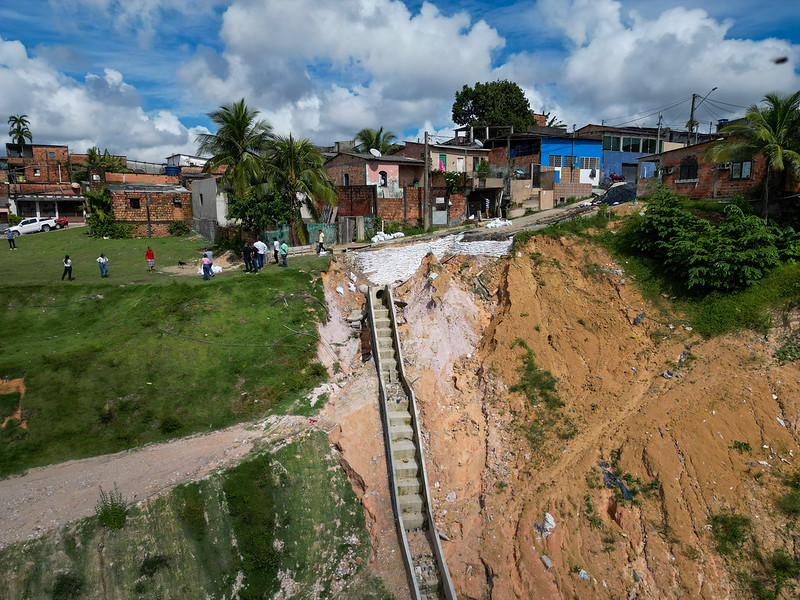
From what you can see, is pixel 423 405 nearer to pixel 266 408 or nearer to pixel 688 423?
pixel 266 408

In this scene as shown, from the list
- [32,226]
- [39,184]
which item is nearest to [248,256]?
[32,226]

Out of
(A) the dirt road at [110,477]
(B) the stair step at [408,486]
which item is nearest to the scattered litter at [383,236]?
(A) the dirt road at [110,477]

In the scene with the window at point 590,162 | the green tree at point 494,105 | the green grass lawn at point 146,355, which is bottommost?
the green grass lawn at point 146,355

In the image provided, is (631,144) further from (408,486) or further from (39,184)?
(39,184)

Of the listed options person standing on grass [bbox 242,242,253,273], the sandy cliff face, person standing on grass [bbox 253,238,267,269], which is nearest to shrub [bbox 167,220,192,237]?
person standing on grass [bbox 253,238,267,269]

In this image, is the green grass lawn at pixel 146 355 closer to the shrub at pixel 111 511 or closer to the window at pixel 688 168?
the shrub at pixel 111 511

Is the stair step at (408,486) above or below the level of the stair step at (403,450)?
below

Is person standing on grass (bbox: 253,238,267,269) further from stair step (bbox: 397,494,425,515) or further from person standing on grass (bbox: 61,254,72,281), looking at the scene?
stair step (bbox: 397,494,425,515)
